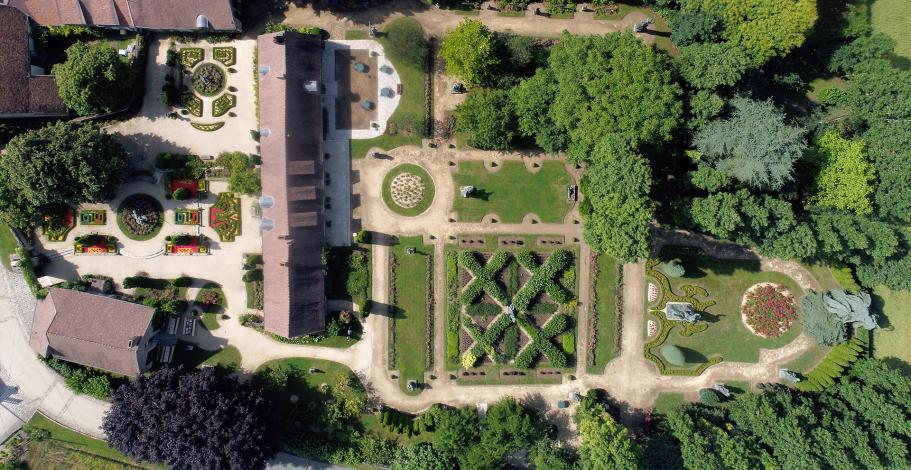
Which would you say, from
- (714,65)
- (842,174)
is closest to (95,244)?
(714,65)

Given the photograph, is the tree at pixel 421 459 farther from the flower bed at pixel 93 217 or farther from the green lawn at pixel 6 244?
the green lawn at pixel 6 244

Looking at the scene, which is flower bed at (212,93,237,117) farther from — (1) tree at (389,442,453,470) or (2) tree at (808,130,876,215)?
(2) tree at (808,130,876,215)

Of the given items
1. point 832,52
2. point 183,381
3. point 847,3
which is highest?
point 847,3

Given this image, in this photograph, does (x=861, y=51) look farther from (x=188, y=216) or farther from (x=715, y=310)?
(x=188, y=216)

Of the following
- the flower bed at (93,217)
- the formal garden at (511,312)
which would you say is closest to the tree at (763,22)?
the formal garden at (511,312)

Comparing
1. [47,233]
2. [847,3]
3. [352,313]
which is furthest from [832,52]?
Answer: [47,233]

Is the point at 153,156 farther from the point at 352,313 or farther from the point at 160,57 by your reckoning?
the point at 352,313

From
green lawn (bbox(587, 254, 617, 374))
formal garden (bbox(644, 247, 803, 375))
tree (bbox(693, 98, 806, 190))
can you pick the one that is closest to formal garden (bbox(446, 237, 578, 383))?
green lawn (bbox(587, 254, 617, 374))
